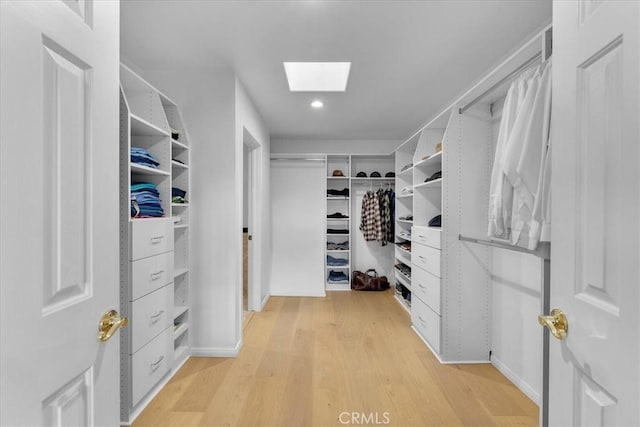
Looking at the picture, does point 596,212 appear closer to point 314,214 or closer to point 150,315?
point 150,315

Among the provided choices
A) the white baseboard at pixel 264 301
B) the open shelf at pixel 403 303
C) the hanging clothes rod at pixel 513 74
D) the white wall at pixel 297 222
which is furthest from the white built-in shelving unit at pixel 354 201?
the hanging clothes rod at pixel 513 74

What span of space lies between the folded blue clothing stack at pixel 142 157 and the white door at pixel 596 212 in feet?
6.95

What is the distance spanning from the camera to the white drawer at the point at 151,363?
1.84 meters

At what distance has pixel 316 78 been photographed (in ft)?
9.68

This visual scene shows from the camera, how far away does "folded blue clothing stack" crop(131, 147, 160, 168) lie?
1.95m

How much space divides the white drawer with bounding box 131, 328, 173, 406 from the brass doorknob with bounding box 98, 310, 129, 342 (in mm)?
1266

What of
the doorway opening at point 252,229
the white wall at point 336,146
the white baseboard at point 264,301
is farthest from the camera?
the white wall at point 336,146

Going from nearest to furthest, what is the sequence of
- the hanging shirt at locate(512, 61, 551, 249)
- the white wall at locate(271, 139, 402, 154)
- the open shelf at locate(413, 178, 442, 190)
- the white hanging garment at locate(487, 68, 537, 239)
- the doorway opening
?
the hanging shirt at locate(512, 61, 551, 249)
the white hanging garment at locate(487, 68, 537, 239)
the open shelf at locate(413, 178, 442, 190)
the doorway opening
the white wall at locate(271, 139, 402, 154)

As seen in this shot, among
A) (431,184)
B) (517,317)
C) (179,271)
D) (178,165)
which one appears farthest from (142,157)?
(517,317)

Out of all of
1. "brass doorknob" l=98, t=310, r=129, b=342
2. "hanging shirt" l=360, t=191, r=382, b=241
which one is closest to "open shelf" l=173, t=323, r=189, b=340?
"brass doorknob" l=98, t=310, r=129, b=342

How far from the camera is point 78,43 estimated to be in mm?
704

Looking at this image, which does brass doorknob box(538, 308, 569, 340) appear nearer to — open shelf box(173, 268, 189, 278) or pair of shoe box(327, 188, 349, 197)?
open shelf box(173, 268, 189, 278)

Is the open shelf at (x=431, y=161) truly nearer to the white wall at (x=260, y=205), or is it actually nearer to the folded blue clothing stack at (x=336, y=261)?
the white wall at (x=260, y=205)

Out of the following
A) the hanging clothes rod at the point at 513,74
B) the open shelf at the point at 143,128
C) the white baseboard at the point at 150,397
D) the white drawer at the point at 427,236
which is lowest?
the white baseboard at the point at 150,397
